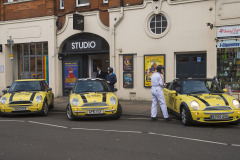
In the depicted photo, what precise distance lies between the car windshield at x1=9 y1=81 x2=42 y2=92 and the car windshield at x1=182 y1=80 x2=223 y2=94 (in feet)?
20.3

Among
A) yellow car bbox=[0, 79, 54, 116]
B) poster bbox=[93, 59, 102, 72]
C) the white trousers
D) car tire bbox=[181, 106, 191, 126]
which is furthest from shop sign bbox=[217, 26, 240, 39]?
yellow car bbox=[0, 79, 54, 116]

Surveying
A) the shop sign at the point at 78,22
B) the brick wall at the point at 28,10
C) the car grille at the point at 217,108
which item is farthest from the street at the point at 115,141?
the brick wall at the point at 28,10

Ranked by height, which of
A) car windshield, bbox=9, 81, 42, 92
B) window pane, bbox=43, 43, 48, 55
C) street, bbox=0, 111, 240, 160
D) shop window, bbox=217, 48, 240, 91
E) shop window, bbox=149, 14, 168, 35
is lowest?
street, bbox=0, 111, 240, 160

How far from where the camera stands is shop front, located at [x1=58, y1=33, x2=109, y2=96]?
1655 cm

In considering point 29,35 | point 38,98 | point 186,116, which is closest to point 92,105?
point 38,98

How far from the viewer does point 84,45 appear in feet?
55.2

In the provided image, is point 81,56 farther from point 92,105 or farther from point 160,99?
point 160,99

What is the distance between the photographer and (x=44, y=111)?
10.5m

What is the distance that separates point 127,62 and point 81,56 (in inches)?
145

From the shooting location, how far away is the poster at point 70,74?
57.6 ft

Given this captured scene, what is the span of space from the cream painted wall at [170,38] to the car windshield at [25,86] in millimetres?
5281

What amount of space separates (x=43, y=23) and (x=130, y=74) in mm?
7354

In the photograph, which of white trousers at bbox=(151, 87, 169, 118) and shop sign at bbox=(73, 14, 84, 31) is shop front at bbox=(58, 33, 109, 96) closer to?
shop sign at bbox=(73, 14, 84, 31)

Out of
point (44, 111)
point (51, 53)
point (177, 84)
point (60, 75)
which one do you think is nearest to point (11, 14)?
point (51, 53)
